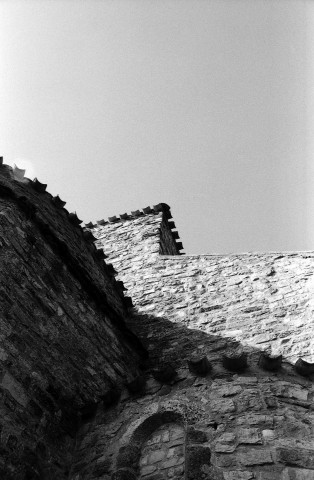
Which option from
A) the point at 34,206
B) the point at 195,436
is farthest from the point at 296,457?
the point at 34,206

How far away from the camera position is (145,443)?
Result: 518 centimetres

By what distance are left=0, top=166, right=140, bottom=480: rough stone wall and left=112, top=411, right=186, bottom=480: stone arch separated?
695 millimetres

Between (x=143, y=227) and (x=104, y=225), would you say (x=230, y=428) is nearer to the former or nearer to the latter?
(x=143, y=227)

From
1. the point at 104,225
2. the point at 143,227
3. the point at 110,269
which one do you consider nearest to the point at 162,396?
the point at 110,269

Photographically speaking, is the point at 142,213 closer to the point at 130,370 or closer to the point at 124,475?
the point at 130,370

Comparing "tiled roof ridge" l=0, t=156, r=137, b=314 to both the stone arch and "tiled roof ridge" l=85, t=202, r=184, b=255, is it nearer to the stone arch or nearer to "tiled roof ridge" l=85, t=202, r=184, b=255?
the stone arch

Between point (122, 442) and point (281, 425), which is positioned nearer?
point (281, 425)

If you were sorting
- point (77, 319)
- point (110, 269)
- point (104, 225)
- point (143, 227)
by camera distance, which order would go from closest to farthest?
point (77, 319)
point (110, 269)
point (143, 227)
point (104, 225)

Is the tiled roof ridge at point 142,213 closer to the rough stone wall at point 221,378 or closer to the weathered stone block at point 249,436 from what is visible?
the rough stone wall at point 221,378

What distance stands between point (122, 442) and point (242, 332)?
2480mm

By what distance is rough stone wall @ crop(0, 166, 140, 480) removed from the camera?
199 inches

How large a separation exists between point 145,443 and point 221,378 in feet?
3.21

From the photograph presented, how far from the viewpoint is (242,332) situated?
711 cm

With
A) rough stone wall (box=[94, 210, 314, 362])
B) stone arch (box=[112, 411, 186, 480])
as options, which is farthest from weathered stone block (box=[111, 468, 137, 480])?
rough stone wall (box=[94, 210, 314, 362])
